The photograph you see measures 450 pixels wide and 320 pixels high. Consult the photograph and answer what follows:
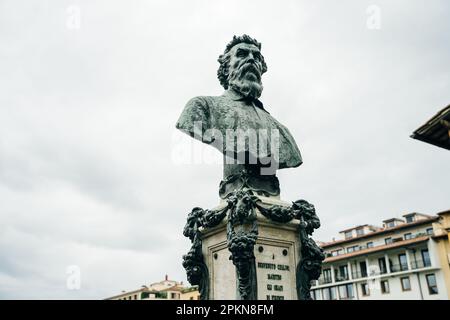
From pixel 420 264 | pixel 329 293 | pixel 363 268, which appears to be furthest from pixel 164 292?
pixel 420 264

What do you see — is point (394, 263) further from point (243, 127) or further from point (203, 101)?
point (203, 101)

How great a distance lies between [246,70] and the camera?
655 centimetres

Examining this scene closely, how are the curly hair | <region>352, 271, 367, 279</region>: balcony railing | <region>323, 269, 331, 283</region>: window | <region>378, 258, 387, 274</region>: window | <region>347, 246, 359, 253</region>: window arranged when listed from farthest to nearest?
<region>323, 269, 331, 283</region>: window < <region>347, 246, 359, 253</region>: window < <region>352, 271, 367, 279</region>: balcony railing < <region>378, 258, 387, 274</region>: window < the curly hair

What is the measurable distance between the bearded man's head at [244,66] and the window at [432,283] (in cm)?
3593

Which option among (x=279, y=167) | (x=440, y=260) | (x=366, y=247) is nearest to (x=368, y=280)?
(x=366, y=247)

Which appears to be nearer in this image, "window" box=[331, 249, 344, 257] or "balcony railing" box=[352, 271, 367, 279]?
"balcony railing" box=[352, 271, 367, 279]

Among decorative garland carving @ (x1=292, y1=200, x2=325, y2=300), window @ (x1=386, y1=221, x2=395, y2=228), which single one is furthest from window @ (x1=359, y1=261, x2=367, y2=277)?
decorative garland carving @ (x1=292, y1=200, x2=325, y2=300)

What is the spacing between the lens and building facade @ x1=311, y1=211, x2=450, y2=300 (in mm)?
35656

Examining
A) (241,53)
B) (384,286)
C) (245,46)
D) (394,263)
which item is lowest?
(384,286)

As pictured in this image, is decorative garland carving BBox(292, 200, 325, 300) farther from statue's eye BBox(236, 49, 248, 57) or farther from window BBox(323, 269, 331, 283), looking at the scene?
window BBox(323, 269, 331, 283)

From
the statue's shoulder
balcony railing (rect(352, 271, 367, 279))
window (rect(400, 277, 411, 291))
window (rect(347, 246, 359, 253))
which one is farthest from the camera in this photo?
window (rect(347, 246, 359, 253))

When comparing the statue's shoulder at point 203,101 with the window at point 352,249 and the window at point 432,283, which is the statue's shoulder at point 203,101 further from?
the window at point 352,249

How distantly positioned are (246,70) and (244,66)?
0.07 meters
